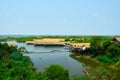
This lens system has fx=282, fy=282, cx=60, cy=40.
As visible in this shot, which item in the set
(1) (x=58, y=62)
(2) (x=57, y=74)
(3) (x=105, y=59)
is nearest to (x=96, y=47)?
(3) (x=105, y=59)

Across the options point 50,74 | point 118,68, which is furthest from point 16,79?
point 118,68

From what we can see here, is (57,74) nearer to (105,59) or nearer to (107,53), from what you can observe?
(105,59)

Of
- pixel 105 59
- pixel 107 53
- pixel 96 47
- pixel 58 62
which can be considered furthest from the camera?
pixel 96 47

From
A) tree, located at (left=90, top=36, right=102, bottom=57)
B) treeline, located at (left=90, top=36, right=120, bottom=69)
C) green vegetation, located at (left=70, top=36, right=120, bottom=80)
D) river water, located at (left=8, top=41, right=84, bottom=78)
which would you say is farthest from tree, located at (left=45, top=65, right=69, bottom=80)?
tree, located at (left=90, top=36, right=102, bottom=57)

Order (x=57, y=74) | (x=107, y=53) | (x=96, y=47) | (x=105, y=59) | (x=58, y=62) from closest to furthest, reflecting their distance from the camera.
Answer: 1. (x=57, y=74)
2. (x=105, y=59)
3. (x=107, y=53)
4. (x=58, y=62)
5. (x=96, y=47)

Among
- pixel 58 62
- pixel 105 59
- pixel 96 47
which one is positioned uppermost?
pixel 96 47

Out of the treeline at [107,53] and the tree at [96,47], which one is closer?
the treeline at [107,53]

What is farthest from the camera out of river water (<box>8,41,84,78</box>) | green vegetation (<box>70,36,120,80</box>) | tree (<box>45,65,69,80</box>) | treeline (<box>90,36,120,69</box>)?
treeline (<box>90,36,120,69</box>)

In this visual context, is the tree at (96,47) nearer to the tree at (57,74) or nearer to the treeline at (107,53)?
the treeline at (107,53)

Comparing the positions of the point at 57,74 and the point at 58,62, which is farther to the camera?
the point at 58,62

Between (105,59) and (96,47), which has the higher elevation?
(96,47)

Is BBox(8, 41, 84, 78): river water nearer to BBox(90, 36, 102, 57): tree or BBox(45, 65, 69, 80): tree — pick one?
BBox(90, 36, 102, 57): tree

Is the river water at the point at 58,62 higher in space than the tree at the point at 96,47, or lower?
lower

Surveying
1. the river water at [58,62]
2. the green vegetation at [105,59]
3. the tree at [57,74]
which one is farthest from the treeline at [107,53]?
the tree at [57,74]
